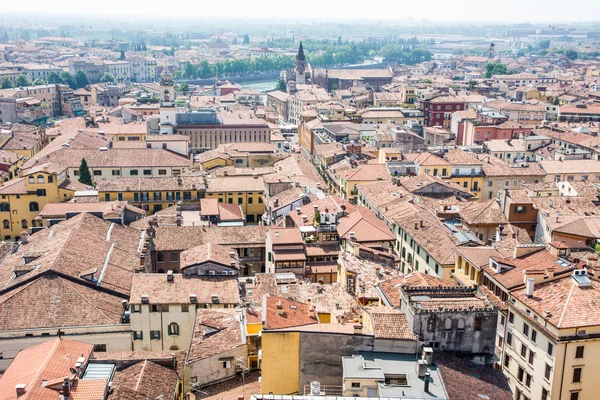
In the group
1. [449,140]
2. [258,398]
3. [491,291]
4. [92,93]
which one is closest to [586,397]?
[491,291]

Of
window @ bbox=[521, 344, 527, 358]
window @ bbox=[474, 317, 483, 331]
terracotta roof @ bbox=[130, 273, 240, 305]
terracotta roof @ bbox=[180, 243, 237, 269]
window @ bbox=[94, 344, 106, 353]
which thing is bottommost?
window @ bbox=[94, 344, 106, 353]

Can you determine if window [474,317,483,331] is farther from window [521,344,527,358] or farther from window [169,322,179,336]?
window [169,322,179,336]

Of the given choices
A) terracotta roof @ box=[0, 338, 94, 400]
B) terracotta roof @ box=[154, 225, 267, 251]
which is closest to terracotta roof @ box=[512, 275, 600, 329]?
terracotta roof @ box=[0, 338, 94, 400]

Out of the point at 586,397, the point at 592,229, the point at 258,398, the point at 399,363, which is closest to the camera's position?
the point at 258,398

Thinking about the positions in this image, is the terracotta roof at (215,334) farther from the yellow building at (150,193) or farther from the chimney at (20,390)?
the yellow building at (150,193)

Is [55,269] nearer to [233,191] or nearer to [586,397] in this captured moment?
[233,191]

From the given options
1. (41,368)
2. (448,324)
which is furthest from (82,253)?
(448,324)

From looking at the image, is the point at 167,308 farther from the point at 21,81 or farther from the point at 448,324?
the point at 21,81
